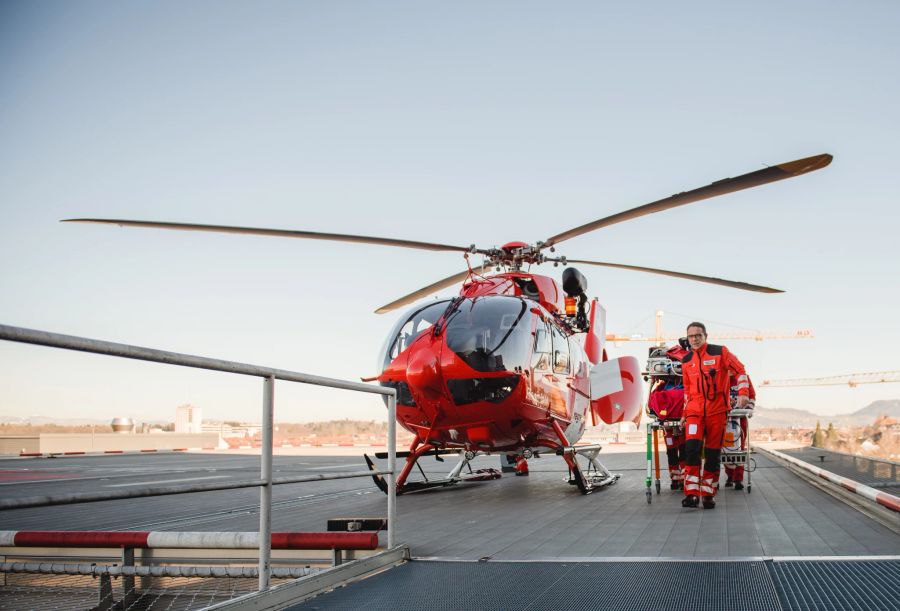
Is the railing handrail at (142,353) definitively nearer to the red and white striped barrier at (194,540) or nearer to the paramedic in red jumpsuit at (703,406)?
the red and white striped barrier at (194,540)

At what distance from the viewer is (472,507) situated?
8.66m

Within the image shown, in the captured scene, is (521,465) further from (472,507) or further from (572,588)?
(572,588)

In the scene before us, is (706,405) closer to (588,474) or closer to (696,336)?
(696,336)

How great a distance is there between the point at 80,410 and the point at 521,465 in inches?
477

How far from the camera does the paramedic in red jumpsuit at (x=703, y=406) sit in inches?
312

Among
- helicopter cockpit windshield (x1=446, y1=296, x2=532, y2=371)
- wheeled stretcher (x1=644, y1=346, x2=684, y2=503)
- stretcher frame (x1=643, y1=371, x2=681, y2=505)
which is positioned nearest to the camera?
helicopter cockpit windshield (x1=446, y1=296, x2=532, y2=371)

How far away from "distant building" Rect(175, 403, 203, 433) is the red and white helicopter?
15.9 feet

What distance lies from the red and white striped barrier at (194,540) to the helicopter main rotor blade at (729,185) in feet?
15.2

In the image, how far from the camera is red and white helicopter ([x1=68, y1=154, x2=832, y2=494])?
853 centimetres

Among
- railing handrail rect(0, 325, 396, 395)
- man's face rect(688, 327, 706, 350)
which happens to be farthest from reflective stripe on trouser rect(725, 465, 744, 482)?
railing handrail rect(0, 325, 396, 395)

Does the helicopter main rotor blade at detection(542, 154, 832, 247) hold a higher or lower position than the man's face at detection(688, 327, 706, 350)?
higher

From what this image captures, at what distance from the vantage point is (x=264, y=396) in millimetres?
3691

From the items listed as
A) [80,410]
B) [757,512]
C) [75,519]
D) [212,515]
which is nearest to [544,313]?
[757,512]

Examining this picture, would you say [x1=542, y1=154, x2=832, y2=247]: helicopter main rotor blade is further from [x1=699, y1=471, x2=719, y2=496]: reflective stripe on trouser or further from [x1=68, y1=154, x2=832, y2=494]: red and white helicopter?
[x1=699, y1=471, x2=719, y2=496]: reflective stripe on trouser
